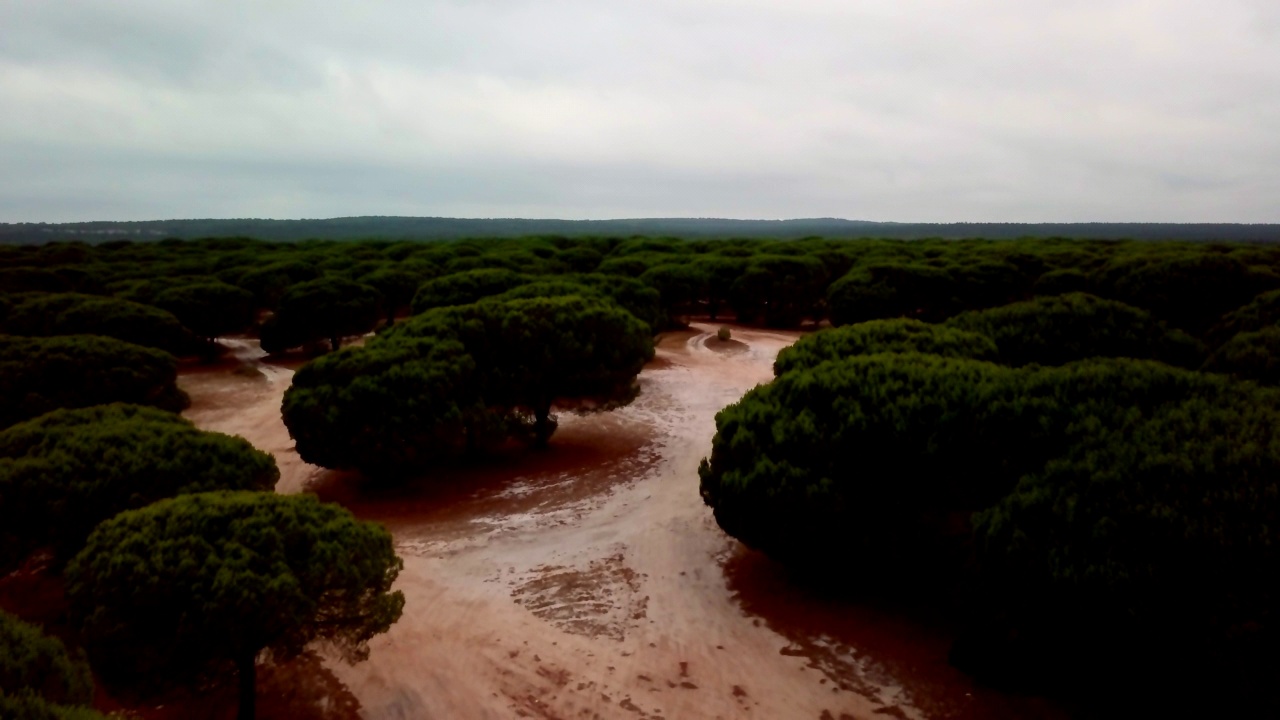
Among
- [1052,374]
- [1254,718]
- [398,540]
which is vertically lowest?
[398,540]

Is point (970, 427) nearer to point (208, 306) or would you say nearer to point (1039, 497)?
point (1039, 497)

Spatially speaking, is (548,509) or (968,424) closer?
(968,424)

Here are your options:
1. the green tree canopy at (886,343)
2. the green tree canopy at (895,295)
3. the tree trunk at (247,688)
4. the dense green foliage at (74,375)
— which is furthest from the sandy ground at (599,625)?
the green tree canopy at (895,295)

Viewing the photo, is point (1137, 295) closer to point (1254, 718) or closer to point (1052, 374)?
point (1052, 374)

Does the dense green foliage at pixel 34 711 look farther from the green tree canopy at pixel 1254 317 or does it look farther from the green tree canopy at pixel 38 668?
the green tree canopy at pixel 1254 317

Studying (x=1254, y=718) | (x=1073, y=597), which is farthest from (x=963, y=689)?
(x=1254, y=718)

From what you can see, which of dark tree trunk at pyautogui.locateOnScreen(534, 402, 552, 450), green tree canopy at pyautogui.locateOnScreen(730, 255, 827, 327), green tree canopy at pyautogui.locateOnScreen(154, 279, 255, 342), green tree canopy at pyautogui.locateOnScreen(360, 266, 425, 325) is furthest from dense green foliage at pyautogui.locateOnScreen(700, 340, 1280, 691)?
green tree canopy at pyautogui.locateOnScreen(360, 266, 425, 325)
